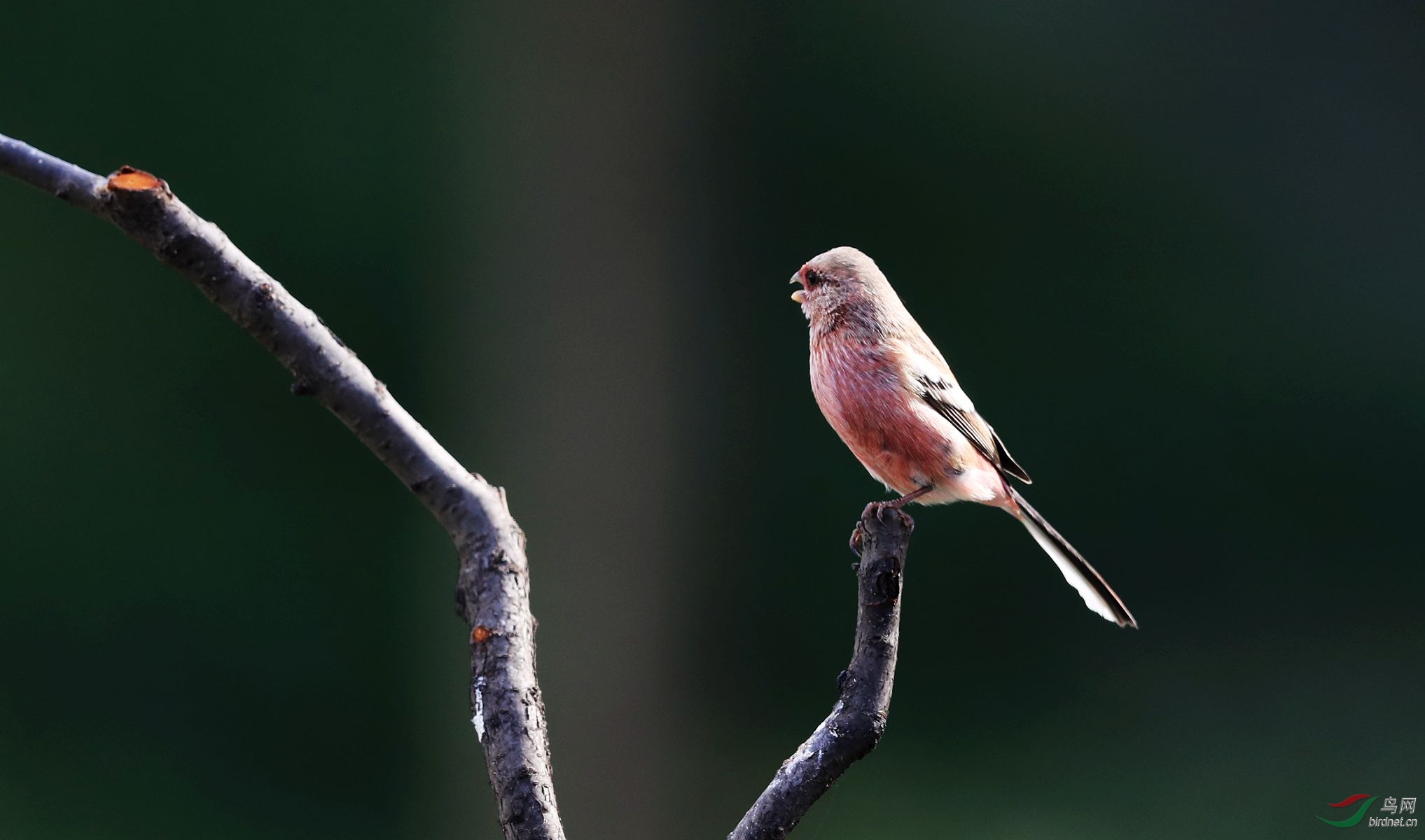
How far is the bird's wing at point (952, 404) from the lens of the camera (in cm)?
181

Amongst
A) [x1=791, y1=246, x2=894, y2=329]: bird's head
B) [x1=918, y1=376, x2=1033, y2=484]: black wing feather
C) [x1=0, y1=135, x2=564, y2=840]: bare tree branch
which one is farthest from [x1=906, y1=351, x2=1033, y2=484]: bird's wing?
[x1=0, y1=135, x2=564, y2=840]: bare tree branch

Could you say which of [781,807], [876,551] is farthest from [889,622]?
[781,807]

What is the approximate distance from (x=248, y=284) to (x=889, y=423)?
0.95 metres

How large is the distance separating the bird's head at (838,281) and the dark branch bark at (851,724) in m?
0.56

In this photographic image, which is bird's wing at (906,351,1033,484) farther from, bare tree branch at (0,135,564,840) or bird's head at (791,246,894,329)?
bare tree branch at (0,135,564,840)

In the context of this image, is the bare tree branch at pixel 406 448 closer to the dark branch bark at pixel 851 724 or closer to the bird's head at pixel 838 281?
the dark branch bark at pixel 851 724

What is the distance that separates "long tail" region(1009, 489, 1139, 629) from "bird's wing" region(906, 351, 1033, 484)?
3.5 inches

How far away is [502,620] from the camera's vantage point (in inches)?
48.6

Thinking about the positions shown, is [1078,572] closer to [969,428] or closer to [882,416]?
[969,428]

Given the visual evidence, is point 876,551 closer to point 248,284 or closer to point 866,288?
point 866,288

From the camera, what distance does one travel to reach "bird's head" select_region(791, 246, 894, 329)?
1741 mm

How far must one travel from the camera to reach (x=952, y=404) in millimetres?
1889

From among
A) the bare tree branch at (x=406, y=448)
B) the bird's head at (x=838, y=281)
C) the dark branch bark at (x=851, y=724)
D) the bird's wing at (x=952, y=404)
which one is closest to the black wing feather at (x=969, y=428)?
the bird's wing at (x=952, y=404)

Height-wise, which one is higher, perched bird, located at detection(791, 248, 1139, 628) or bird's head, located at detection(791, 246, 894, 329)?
bird's head, located at detection(791, 246, 894, 329)
